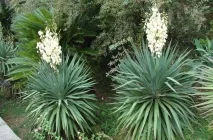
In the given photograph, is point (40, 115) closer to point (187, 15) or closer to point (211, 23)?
point (187, 15)

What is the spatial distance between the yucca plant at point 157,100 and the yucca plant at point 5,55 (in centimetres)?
364

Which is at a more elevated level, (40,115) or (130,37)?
(130,37)

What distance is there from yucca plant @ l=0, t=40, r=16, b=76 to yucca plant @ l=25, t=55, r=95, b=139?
2.31m

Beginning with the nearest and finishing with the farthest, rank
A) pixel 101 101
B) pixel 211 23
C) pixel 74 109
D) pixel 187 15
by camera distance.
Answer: pixel 74 109
pixel 187 15
pixel 211 23
pixel 101 101

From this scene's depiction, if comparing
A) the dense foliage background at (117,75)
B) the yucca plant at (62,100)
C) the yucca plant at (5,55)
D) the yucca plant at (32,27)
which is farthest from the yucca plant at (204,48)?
the yucca plant at (5,55)

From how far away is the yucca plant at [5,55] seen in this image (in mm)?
7445

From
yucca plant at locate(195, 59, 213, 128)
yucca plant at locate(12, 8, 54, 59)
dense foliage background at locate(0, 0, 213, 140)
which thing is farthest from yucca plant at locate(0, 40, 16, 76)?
yucca plant at locate(195, 59, 213, 128)

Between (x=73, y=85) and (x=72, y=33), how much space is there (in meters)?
1.52

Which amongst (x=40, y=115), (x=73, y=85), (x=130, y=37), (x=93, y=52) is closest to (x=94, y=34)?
(x=93, y=52)

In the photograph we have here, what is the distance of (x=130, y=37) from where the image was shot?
5688 millimetres

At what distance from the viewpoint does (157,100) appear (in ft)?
14.9

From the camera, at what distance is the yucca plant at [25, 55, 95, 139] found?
5.00 metres

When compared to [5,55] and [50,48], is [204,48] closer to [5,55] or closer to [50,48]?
[50,48]

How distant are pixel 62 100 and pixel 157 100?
1.41 m
